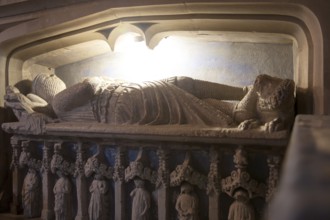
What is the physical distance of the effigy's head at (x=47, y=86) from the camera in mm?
3434

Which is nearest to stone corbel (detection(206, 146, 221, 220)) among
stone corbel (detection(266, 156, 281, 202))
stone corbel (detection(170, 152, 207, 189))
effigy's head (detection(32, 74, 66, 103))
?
stone corbel (detection(170, 152, 207, 189))

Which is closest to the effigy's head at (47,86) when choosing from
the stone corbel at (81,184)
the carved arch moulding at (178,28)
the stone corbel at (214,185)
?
the carved arch moulding at (178,28)

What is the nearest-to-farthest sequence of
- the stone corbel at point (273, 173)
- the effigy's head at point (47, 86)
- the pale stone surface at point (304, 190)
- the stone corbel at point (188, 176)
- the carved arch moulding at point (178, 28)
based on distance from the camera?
the pale stone surface at point (304, 190), the stone corbel at point (273, 173), the carved arch moulding at point (178, 28), the stone corbel at point (188, 176), the effigy's head at point (47, 86)

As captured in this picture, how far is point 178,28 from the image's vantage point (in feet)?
10.6

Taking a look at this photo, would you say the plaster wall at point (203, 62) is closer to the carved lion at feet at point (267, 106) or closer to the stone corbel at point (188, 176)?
the carved lion at feet at point (267, 106)

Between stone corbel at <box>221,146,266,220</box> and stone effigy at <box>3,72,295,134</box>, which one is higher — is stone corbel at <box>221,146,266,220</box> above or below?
below

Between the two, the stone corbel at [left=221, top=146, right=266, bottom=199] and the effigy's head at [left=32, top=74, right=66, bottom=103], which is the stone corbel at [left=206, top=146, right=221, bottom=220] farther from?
the effigy's head at [left=32, top=74, right=66, bottom=103]

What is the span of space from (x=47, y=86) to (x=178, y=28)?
1.34m

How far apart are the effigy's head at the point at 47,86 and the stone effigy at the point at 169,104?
14cm

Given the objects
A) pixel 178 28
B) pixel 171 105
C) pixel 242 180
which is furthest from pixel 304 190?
pixel 178 28

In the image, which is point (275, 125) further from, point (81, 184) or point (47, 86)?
point (47, 86)

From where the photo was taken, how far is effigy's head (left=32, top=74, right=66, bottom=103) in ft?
11.3

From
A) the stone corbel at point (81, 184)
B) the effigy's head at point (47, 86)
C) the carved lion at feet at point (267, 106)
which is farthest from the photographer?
the effigy's head at point (47, 86)

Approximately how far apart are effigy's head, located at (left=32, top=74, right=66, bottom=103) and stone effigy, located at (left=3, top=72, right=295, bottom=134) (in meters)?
0.14
